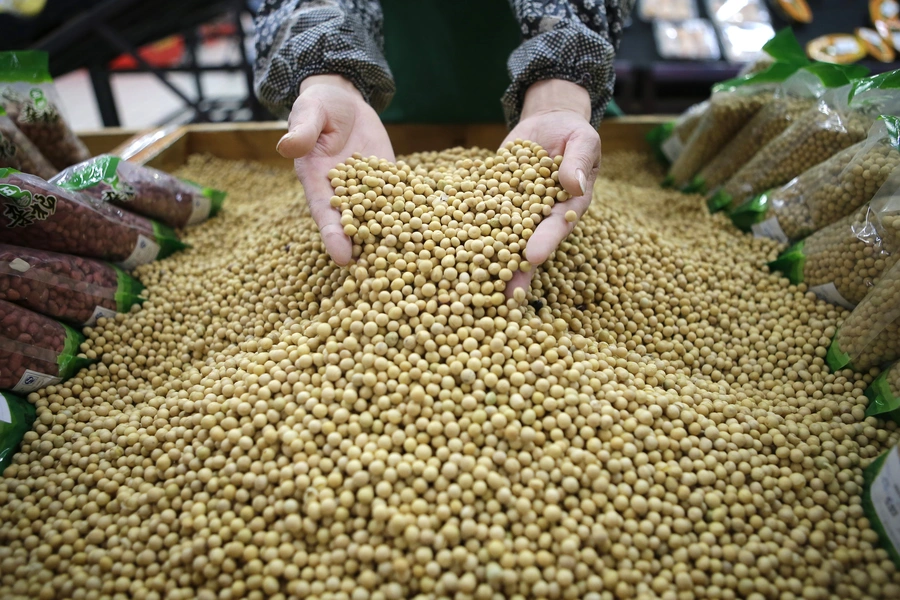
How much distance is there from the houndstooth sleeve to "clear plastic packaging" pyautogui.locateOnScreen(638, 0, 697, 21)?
94.3 inches

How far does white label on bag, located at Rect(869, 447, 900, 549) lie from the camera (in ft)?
2.97

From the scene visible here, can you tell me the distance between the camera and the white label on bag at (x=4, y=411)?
1082 millimetres

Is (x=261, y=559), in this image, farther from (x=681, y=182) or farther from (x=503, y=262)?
(x=681, y=182)

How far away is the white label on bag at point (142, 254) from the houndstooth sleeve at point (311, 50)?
0.53 m

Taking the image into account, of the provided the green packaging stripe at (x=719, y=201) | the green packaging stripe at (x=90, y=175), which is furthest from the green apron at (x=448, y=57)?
the green packaging stripe at (x=90, y=175)

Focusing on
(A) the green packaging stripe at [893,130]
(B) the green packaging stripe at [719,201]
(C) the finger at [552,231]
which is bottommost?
(B) the green packaging stripe at [719,201]

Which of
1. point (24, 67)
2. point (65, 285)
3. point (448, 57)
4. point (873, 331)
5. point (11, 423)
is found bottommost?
point (873, 331)

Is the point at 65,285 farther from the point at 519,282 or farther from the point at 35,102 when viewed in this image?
the point at 519,282

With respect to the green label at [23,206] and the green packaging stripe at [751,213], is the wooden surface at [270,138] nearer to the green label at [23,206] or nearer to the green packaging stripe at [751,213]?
the green packaging stripe at [751,213]

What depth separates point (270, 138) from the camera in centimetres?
229

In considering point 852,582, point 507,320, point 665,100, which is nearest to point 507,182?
point 507,320

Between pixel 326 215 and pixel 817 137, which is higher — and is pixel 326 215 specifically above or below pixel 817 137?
above

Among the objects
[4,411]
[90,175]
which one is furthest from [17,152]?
[4,411]

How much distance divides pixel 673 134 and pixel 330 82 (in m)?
1.33
